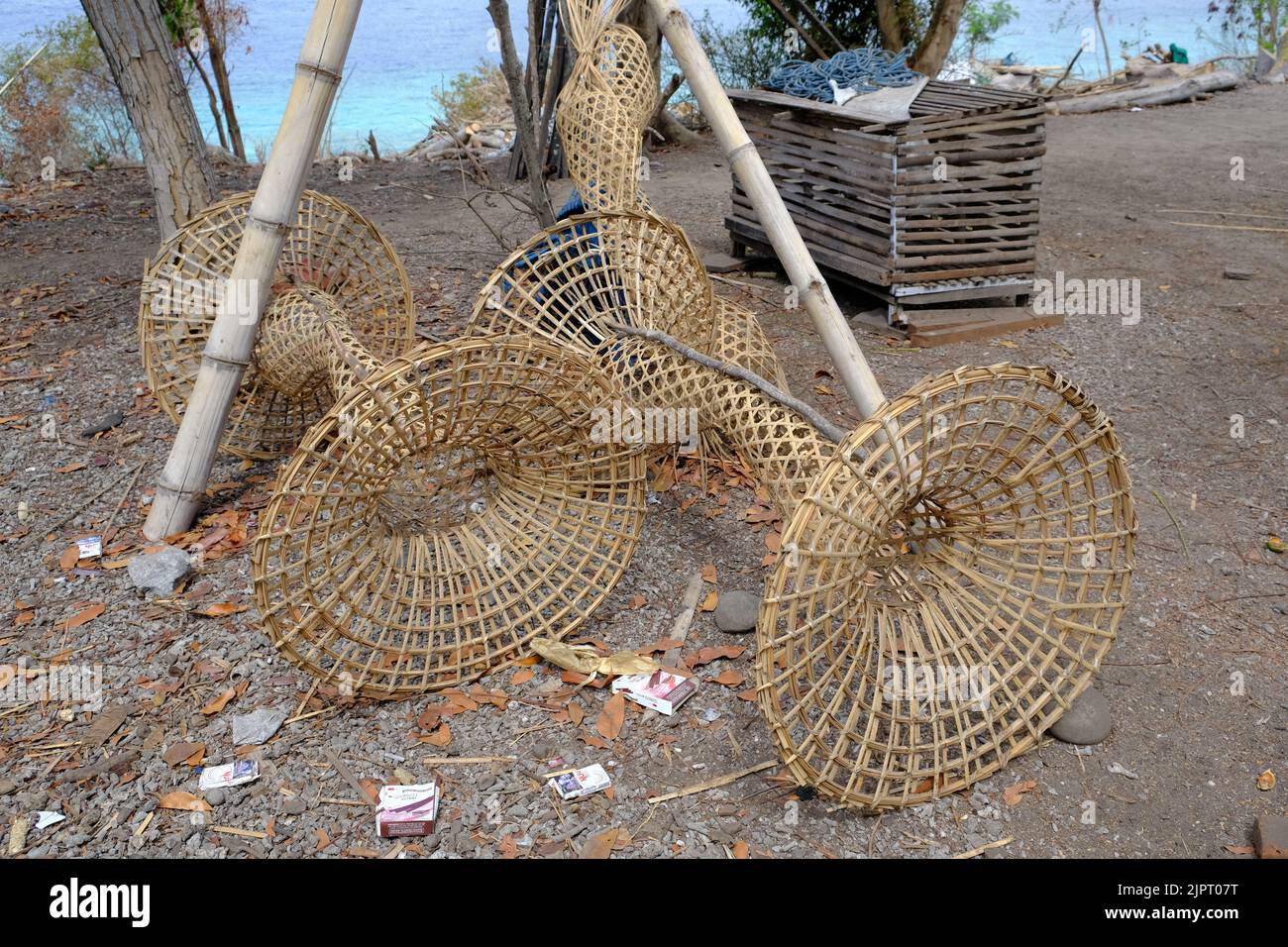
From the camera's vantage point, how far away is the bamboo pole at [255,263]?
10.1ft

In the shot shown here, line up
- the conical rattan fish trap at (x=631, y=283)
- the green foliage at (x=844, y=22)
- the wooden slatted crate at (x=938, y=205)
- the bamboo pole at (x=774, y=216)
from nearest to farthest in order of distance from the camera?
the bamboo pole at (x=774, y=216) → the conical rattan fish trap at (x=631, y=283) → the wooden slatted crate at (x=938, y=205) → the green foliage at (x=844, y=22)

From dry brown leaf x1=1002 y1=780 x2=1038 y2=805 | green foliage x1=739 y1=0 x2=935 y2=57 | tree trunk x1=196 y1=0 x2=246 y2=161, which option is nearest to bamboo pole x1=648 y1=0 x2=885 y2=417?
dry brown leaf x1=1002 y1=780 x2=1038 y2=805

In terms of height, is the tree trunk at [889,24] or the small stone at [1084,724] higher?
the tree trunk at [889,24]

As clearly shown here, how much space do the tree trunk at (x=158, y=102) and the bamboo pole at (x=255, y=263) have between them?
58.2 inches

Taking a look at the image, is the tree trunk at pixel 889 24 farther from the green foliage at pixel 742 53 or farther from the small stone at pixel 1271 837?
the small stone at pixel 1271 837

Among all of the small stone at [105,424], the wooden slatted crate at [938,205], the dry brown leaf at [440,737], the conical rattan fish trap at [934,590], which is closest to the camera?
the conical rattan fish trap at [934,590]

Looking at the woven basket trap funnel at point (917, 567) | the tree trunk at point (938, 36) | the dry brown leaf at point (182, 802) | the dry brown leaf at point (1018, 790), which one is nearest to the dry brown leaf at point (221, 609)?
the dry brown leaf at point (182, 802)

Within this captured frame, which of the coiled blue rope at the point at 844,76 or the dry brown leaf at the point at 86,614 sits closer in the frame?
Answer: the dry brown leaf at the point at 86,614

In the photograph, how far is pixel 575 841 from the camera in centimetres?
221

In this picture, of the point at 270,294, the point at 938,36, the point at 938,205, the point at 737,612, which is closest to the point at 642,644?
the point at 737,612

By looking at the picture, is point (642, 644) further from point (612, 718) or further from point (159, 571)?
point (159, 571)

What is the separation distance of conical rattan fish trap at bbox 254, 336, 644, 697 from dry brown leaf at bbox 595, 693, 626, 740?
0.32 meters

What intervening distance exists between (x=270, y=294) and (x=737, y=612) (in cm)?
202

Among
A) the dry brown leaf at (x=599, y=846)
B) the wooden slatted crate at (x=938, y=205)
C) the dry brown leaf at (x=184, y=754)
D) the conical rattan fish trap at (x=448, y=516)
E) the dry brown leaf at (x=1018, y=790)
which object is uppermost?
the wooden slatted crate at (x=938, y=205)
